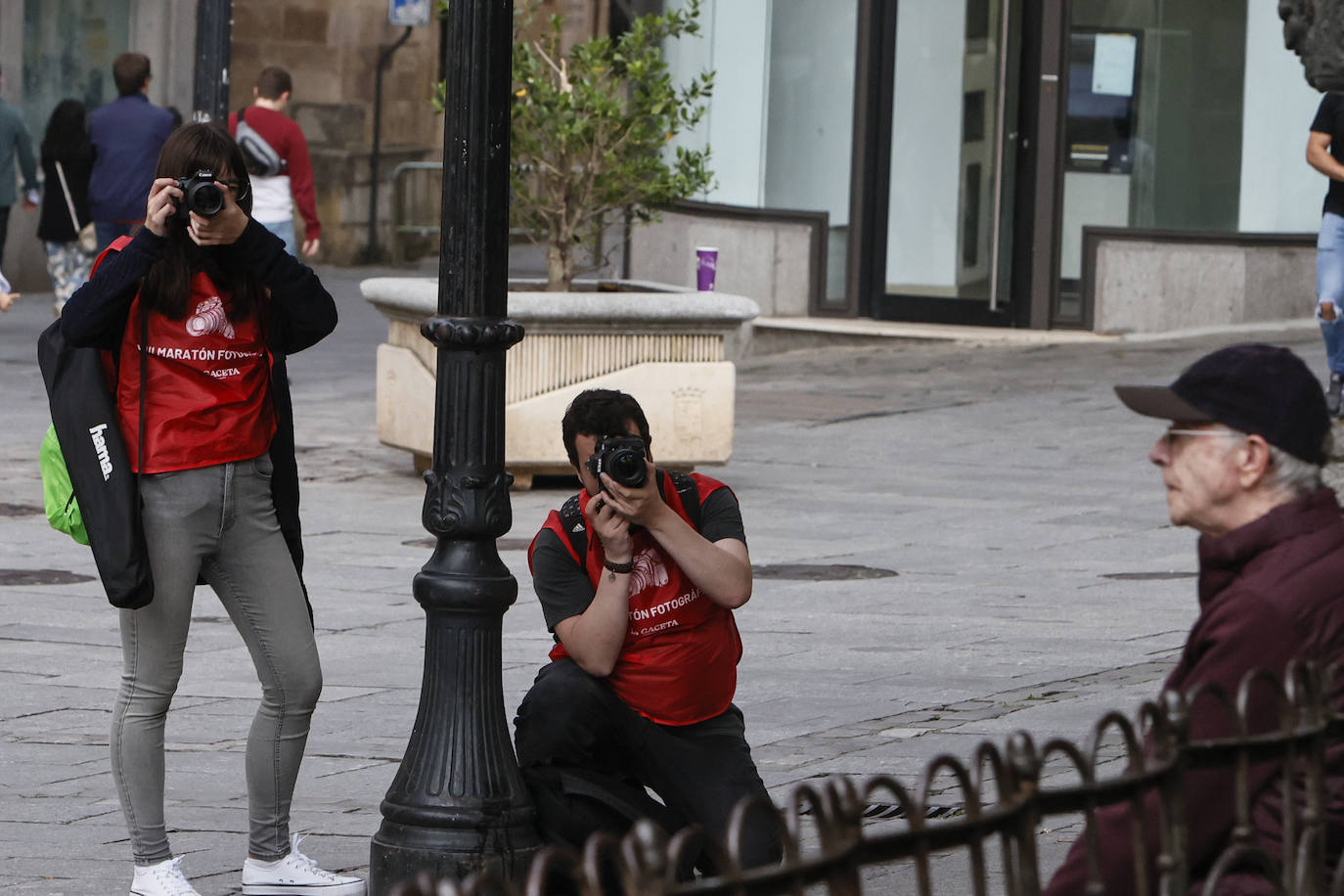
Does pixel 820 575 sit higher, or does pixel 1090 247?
pixel 1090 247

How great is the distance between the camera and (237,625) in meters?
4.90

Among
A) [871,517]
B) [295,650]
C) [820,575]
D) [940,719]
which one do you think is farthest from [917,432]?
[295,650]

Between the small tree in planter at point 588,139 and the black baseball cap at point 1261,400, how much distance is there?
26.5 ft

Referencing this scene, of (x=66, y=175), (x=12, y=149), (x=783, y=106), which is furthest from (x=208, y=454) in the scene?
(x=783, y=106)

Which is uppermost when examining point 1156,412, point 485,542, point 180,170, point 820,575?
point 180,170

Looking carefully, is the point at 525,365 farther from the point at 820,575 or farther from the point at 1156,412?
the point at 1156,412

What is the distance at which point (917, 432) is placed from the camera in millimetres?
13461

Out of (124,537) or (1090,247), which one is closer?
(124,537)

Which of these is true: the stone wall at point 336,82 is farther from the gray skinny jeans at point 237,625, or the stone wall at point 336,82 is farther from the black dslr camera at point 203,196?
the black dslr camera at point 203,196

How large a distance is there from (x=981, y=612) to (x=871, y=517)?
2.34 m

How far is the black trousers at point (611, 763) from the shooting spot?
479cm

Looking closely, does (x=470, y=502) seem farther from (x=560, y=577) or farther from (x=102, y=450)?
(x=102, y=450)

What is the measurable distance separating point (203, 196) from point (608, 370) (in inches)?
258

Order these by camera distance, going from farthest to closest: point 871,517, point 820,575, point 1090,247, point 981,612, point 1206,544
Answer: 1. point 1090,247
2. point 871,517
3. point 820,575
4. point 981,612
5. point 1206,544
